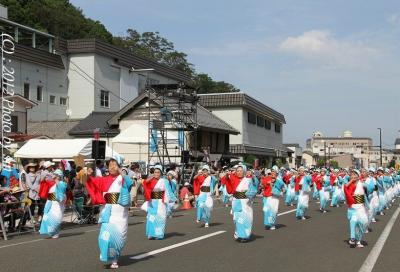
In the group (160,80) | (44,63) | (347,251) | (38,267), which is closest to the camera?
(38,267)

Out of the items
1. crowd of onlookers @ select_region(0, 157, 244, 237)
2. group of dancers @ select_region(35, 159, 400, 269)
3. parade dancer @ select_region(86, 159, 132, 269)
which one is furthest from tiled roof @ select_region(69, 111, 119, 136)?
parade dancer @ select_region(86, 159, 132, 269)

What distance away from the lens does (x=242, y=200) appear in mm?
12414

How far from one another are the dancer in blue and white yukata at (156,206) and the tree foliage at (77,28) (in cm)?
3024

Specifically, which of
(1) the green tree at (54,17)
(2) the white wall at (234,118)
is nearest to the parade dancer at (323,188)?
(2) the white wall at (234,118)

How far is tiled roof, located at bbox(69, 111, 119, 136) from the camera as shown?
37.9m

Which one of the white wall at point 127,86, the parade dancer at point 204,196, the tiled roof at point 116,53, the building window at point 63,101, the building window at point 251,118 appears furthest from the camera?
the building window at point 251,118

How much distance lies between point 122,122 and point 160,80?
562 inches

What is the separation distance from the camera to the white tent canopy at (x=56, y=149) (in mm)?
21672

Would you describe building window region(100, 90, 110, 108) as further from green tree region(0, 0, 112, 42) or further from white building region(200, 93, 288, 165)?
green tree region(0, 0, 112, 42)

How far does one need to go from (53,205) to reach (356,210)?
719 centimetres

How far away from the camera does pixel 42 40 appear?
154 feet

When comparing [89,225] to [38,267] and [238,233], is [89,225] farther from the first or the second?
[38,267]

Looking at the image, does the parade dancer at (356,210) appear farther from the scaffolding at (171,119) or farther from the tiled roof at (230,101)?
the tiled roof at (230,101)

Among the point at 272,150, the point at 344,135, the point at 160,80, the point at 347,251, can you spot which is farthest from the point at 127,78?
the point at 344,135
